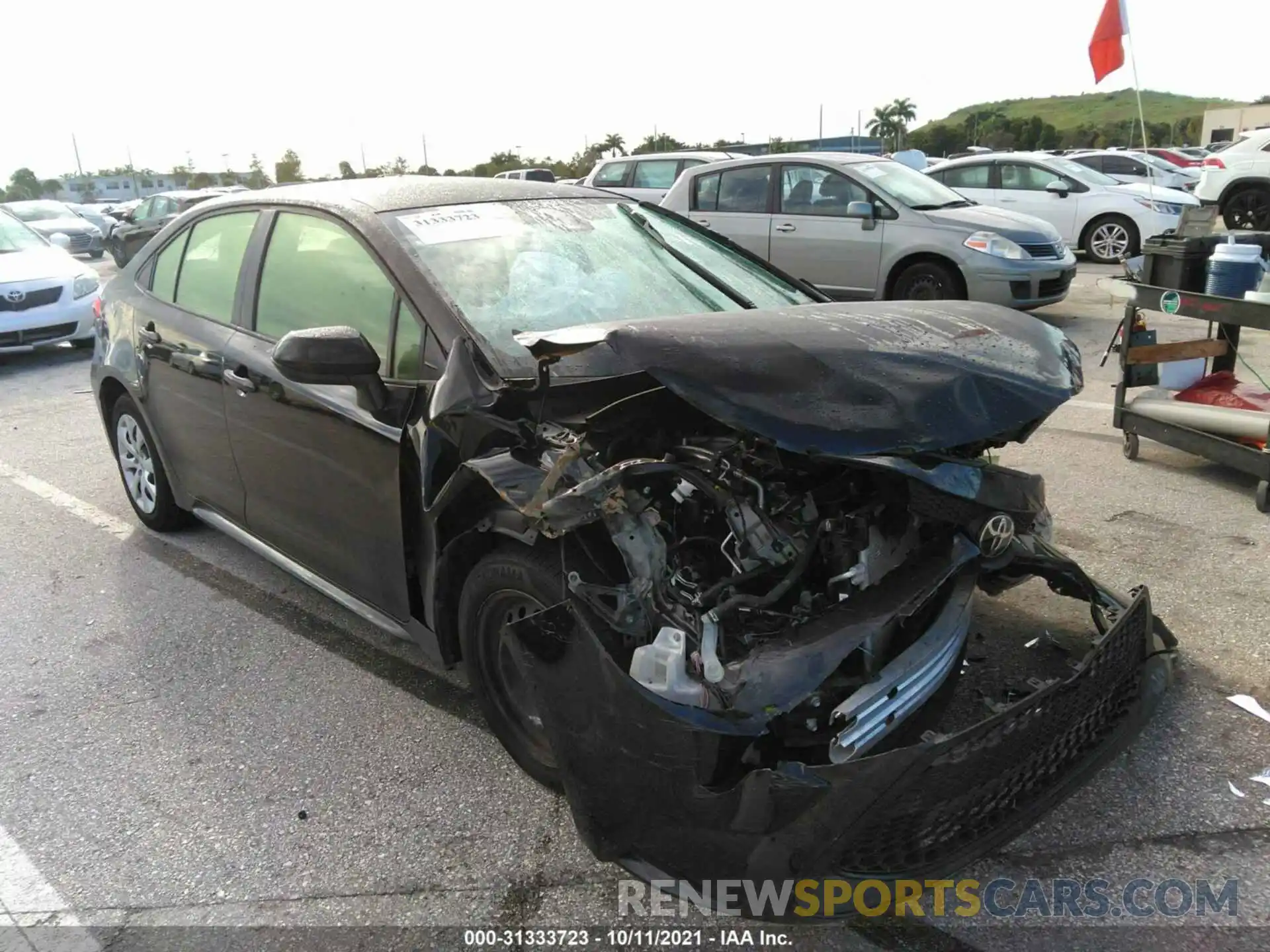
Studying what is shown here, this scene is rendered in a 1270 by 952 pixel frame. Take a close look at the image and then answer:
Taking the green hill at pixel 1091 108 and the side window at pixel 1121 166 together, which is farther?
the green hill at pixel 1091 108

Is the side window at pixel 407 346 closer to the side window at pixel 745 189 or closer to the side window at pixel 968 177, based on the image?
the side window at pixel 745 189

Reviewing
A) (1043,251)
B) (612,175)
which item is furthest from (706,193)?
(1043,251)

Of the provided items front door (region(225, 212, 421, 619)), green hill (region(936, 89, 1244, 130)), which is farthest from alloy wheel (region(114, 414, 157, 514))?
green hill (region(936, 89, 1244, 130))

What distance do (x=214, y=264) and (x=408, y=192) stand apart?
1.08m

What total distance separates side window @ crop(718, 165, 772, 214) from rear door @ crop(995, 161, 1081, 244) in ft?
17.2

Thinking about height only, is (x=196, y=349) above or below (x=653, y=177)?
below

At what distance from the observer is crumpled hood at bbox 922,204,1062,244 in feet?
29.3

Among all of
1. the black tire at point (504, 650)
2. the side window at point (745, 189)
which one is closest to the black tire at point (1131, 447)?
the black tire at point (504, 650)

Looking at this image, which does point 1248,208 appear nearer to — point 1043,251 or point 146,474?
point 1043,251

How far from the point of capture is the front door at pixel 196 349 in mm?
3740

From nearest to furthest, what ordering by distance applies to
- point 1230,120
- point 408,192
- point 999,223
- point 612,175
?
point 408,192 < point 999,223 < point 612,175 < point 1230,120

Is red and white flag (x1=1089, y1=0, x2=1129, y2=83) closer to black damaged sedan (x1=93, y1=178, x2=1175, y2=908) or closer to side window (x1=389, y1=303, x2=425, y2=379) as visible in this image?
black damaged sedan (x1=93, y1=178, x2=1175, y2=908)

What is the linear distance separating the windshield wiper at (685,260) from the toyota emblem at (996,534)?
135 cm

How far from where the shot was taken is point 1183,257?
5.09 meters
